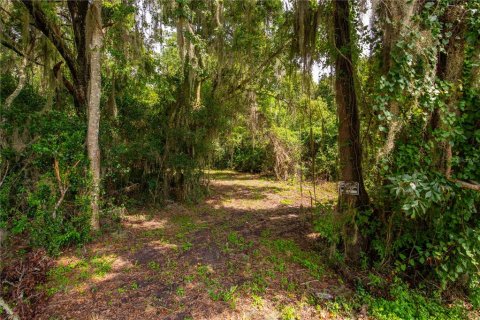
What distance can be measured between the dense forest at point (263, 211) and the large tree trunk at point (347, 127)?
0.01 metres

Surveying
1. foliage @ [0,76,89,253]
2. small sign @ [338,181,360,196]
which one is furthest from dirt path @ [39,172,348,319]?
small sign @ [338,181,360,196]

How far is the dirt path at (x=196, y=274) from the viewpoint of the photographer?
8.13 feet

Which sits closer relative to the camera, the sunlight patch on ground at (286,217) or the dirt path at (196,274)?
the dirt path at (196,274)

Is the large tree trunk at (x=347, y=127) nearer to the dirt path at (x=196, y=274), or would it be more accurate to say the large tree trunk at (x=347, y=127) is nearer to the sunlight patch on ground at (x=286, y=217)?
the dirt path at (x=196, y=274)

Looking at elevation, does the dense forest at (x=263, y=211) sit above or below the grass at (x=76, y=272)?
above

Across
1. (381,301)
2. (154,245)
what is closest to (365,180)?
(381,301)

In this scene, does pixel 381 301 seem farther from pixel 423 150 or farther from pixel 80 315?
pixel 80 315

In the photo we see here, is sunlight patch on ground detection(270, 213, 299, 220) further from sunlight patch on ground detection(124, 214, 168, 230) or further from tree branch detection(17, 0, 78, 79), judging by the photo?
tree branch detection(17, 0, 78, 79)

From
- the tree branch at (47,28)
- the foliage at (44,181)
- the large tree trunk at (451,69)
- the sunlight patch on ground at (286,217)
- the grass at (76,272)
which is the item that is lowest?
the grass at (76,272)

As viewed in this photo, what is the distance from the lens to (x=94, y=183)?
3924mm

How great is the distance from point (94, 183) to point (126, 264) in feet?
4.59

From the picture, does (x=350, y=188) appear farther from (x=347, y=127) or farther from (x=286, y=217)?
(x=286, y=217)

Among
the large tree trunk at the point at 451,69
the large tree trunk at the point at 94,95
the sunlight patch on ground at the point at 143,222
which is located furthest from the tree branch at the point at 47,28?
the large tree trunk at the point at 451,69

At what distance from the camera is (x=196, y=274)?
3047mm
